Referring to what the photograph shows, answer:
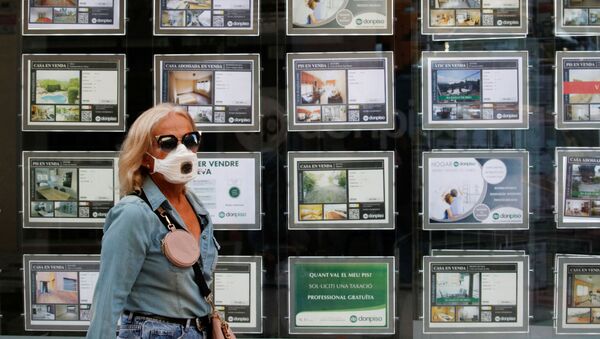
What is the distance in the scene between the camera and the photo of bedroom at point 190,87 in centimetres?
568

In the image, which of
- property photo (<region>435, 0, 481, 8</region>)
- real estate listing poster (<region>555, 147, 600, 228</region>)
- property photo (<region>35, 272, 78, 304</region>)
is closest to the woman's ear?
property photo (<region>35, 272, 78, 304</region>)

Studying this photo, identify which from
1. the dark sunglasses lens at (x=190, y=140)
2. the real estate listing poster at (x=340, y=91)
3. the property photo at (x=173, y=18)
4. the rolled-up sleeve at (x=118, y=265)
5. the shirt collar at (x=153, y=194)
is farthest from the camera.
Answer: the property photo at (x=173, y=18)

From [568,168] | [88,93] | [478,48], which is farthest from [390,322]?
[88,93]

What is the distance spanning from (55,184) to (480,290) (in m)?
3.38

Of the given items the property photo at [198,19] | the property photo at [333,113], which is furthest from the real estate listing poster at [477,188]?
the property photo at [198,19]

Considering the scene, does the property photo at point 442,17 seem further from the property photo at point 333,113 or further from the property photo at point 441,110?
the property photo at point 333,113

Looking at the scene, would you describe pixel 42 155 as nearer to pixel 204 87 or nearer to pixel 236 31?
pixel 204 87

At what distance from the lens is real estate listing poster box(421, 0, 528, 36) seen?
5.64 meters

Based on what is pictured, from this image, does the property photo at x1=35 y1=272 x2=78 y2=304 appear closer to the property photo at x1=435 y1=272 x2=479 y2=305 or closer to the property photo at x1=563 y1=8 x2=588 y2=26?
the property photo at x1=435 y1=272 x2=479 y2=305

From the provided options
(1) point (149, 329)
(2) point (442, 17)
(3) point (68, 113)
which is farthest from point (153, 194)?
(2) point (442, 17)

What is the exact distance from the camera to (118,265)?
274 centimetres

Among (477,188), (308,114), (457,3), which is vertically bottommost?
(477,188)

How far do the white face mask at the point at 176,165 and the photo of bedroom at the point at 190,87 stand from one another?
270 centimetres

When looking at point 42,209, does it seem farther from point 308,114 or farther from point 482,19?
point 482,19
